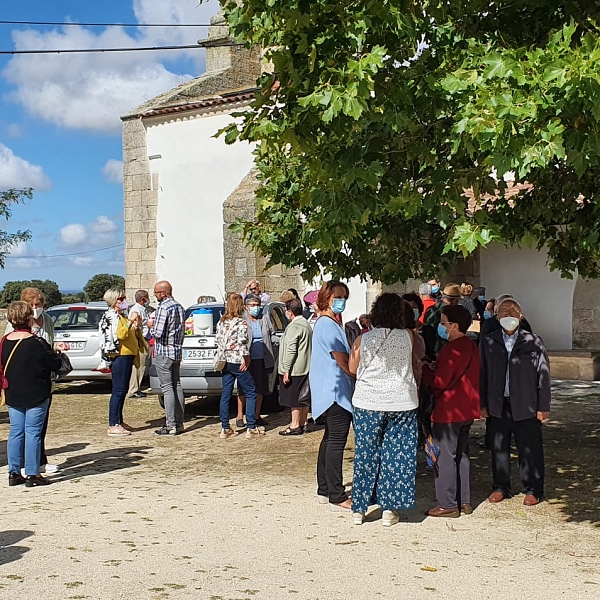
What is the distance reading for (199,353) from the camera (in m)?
12.0

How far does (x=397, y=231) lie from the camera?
7.92 meters

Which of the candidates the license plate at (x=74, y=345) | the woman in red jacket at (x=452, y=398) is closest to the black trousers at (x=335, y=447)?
the woman in red jacket at (x=452, y=398)

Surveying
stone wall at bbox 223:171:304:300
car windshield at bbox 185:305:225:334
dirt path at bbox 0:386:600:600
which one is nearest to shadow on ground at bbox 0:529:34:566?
dirt path at bbox 0:386:600:600

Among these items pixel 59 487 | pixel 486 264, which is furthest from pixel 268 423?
pixel 486 264

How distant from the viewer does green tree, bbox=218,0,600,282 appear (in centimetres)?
471

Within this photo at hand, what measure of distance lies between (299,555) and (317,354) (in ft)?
6.05

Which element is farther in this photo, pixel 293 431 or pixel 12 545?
pixel 293 431

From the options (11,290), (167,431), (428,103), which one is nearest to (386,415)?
(428,103)

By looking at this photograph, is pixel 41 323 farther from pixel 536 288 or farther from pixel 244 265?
pixel 536 288

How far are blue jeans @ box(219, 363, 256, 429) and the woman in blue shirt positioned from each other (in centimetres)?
339

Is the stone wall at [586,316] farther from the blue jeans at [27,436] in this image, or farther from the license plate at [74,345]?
the blue jeans at [27,436]

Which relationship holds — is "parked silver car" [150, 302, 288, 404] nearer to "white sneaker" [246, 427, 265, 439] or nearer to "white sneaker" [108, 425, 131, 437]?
"white sneaker" [108, 425, 131, 437]

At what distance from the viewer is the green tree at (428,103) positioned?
186 inches

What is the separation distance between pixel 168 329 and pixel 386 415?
4665 mm
